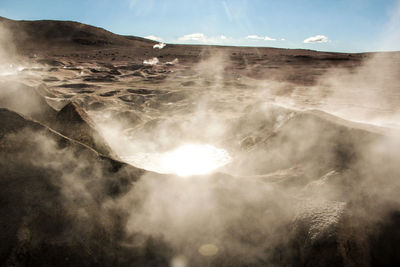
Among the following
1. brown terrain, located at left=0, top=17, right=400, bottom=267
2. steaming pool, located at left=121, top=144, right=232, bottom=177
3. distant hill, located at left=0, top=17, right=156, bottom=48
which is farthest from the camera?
distant hill, located at left=0, top=17, right=156, bottom=48

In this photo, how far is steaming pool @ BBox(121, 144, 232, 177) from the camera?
131 inches

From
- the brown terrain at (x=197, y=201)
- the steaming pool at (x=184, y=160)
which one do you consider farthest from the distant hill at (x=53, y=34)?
the brown terrain at (x=197, y=201)

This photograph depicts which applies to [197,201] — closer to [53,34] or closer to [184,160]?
[184,160]

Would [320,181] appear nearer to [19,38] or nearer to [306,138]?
[306,138]

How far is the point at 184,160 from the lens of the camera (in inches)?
144

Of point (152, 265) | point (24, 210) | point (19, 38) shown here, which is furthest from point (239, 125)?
point (19, 38)

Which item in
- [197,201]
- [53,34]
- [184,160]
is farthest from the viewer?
[53,34]

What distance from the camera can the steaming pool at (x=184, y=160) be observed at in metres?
3.32

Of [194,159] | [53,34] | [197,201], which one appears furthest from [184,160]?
[53,34]

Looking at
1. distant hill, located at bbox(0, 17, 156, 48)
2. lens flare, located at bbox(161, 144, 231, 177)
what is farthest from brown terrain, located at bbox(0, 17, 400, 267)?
distant hill, located at bbox(0, 17, 156, 48)

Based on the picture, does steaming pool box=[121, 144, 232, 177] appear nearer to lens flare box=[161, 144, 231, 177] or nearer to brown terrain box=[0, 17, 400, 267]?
lens flare box=[161, 144, 231, 177]

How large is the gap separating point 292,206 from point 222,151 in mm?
2275

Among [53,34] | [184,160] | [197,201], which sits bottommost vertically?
[184,160]

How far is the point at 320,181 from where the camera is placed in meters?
1.79
